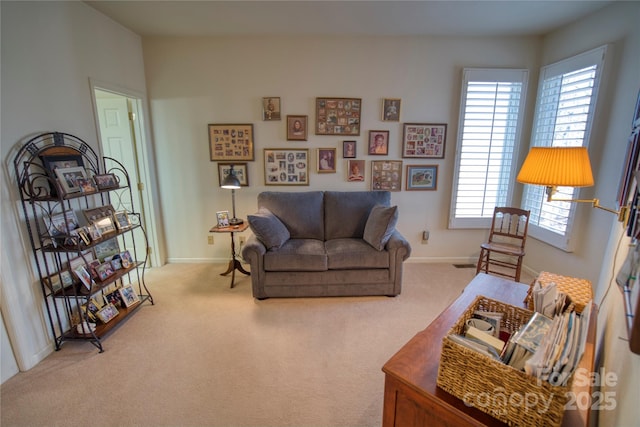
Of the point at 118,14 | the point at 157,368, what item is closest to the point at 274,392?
the point at 157,368

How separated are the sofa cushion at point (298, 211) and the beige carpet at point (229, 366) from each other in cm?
78

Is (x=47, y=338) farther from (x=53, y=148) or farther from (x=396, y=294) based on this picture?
(x=396, y=294)

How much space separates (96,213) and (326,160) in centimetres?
231

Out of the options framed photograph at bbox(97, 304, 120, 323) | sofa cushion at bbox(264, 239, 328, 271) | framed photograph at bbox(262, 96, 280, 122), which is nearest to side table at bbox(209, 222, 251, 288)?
sofa cushion at bbox(264, 239, 328, 271)

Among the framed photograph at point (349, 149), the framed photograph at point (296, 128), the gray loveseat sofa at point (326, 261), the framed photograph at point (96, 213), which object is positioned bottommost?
the gray loveseat sofa at point (326, 261)

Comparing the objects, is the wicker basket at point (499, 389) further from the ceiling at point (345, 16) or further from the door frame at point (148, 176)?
the door frame at point (148, 176)

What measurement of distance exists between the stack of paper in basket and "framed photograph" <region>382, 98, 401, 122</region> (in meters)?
2.70

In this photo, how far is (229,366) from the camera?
2.00m

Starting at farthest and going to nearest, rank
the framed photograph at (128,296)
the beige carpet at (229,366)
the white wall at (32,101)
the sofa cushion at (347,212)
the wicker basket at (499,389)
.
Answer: the sofa cushion at (347,212)
the framed photograph at (128,296)
the white wall at (32,101)
the beige carpet at (229,366)
the wicker basket at (499,389)

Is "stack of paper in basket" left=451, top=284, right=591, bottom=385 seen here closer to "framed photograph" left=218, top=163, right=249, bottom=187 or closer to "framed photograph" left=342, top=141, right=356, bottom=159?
"framed photograph" left=342, top=141, right=356, bottom=159

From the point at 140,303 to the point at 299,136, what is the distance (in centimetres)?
237

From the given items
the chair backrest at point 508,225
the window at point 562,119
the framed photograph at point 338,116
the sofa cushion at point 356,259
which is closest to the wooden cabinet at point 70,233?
the sofa cushion at point 356,259

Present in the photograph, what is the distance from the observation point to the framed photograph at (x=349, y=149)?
3486 mm

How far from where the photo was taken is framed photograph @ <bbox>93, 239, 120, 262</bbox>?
97.7 inches
